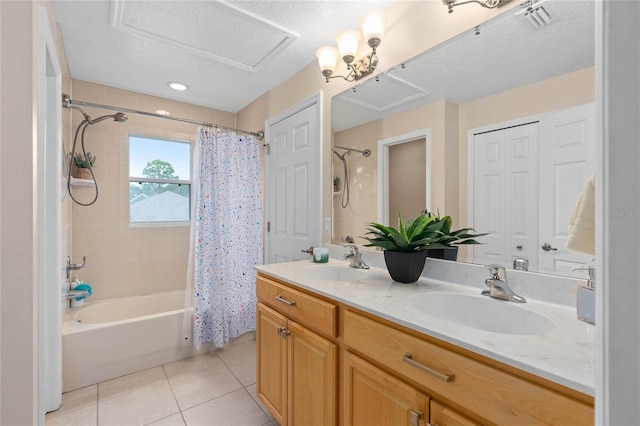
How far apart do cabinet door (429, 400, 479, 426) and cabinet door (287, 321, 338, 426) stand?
436mm

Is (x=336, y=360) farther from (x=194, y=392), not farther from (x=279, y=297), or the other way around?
(x=194, y=392)

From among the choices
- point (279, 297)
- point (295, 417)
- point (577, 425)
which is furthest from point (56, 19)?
point (577, 425)

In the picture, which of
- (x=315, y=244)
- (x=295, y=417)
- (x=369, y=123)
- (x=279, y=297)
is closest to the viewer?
(x=295, y=417)

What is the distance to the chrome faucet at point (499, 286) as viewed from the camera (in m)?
1.10

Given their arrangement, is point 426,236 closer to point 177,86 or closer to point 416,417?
point 416,417

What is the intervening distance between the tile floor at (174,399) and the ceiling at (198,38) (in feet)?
7.65

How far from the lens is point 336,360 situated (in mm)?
1179

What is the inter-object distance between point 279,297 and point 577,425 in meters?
1.17

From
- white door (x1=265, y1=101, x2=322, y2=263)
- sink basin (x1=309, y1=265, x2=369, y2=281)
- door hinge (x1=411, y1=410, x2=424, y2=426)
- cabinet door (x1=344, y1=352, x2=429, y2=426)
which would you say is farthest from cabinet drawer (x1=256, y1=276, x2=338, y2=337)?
white door (x1=265, y1=101, x2=322, y2=263)

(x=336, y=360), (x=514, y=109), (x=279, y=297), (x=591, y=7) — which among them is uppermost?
(x=591, y=7)

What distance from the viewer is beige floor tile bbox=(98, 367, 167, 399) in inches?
77.2

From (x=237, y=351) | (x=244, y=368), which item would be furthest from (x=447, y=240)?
(x=237, y=351)

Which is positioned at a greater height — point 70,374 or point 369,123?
point 369,123

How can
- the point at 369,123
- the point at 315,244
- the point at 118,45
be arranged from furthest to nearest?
the point at 315,244
the point at 118,45
the point at 369,123
